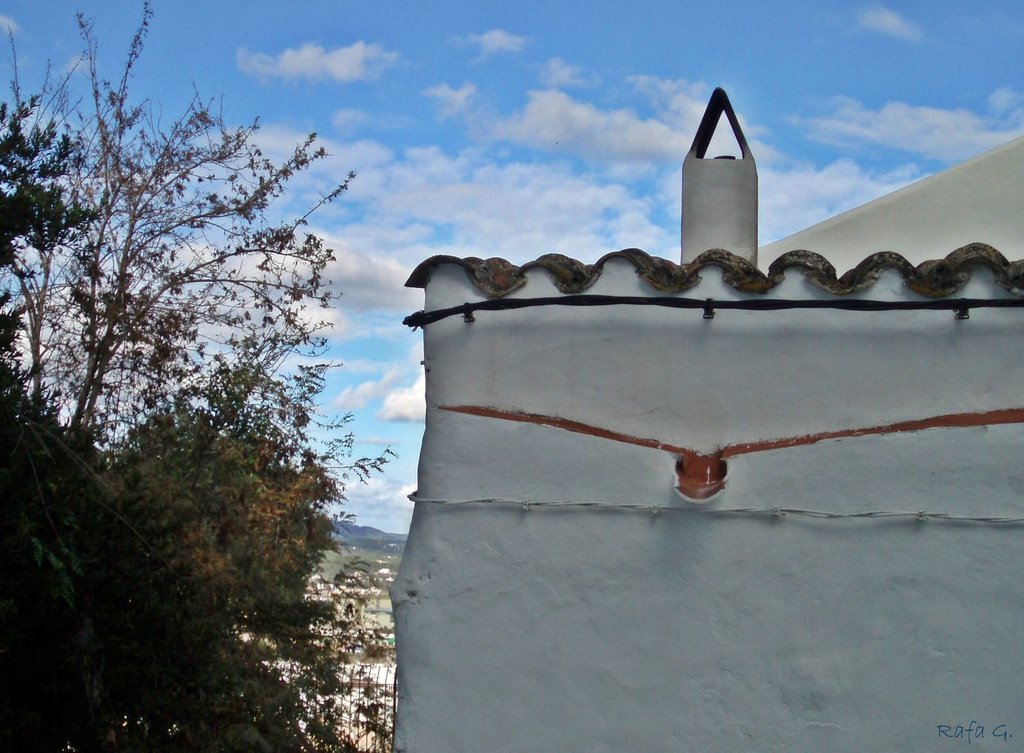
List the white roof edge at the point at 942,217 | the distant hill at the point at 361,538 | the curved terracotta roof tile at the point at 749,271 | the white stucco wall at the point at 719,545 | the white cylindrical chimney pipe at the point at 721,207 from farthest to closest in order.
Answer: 1. the distant hill at the point at 361,538
2. the white roof edge at the point at 942,217
3. the white cylindrical chimney pipe at the point at 721,207
4. the curved terracotta roof tile at the point at 749,271
5. the white stucco wall at the point at 719,545

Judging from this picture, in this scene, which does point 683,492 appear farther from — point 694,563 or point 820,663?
point 820,663

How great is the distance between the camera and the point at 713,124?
4.57 m

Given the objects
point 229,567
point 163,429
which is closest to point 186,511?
point 229,567

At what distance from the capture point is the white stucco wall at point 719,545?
3328mm

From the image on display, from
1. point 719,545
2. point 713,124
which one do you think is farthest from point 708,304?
point 713,124

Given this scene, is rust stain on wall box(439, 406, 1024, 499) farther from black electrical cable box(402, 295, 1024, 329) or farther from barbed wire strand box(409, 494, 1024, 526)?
black electrical cable box(402, 295, 1024, 329)

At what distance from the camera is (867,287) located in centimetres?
353

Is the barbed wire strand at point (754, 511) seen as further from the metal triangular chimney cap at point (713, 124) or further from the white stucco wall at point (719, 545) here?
the metal triangular chimney cap at point (713, 124)

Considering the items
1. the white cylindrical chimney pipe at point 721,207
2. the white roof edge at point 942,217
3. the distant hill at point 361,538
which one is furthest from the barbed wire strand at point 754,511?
the distant hill at point 361,538

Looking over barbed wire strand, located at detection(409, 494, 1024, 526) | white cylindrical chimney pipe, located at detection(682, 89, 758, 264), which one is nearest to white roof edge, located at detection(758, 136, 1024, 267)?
white cylindrical chimney pipe, located at detection(682, 89, 758, 264)

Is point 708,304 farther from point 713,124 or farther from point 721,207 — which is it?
point 713,124

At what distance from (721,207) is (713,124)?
1.61ft

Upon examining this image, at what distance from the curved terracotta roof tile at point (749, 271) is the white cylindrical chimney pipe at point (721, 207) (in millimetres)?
619

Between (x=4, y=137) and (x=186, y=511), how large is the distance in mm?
3912
